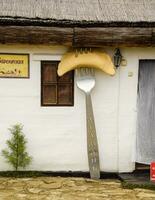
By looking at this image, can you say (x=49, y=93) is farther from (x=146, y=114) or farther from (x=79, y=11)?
(x=146, y=114)

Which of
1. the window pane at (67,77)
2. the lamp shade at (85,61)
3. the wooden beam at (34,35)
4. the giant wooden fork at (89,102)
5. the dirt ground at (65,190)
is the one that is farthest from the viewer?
the window pane at (67,77)

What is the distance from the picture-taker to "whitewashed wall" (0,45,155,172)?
8188 mm

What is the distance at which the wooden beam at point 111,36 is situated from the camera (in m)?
7.67

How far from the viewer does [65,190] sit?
25.1 feet

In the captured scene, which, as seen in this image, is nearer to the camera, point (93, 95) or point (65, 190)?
point (65, 190)

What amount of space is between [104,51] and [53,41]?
3.71 ft

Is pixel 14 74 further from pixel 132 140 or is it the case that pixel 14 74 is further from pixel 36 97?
pixel 132 140

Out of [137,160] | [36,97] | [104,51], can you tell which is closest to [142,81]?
[104,51]

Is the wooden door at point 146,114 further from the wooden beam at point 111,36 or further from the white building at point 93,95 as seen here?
the wooden beam at point 111,36

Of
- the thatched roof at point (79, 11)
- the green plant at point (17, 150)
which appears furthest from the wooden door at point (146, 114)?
the green plant at point (17, 150)

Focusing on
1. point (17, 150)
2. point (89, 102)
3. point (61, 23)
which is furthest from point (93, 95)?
point (17, 150)

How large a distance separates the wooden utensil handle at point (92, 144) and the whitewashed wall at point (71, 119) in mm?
196

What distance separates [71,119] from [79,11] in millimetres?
2203

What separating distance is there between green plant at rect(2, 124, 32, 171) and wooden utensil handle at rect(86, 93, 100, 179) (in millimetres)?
1285
